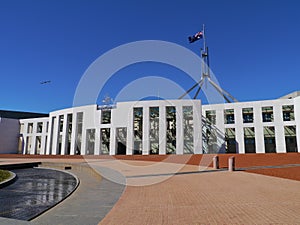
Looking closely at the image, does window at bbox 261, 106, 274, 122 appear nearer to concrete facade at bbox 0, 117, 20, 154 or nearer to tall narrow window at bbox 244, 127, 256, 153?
tall narrow window at bbox 244, 127, 256, 153

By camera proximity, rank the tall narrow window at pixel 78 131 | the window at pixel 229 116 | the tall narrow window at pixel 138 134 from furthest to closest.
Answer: the tall narrow window at pixel 78 131 < the window at pixel 229 116 < the tall narrow window at pixel 138 134

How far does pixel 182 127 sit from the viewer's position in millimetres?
29469

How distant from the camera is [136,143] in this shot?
33.5 meters

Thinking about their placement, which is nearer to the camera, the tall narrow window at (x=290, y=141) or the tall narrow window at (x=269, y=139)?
the tall narrow window at (x=290, y=141)

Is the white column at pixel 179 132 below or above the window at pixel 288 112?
below

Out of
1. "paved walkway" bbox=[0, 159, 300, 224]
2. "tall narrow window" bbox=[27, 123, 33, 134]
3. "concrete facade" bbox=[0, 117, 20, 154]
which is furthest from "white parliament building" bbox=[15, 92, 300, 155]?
"paved walkway" bbox=[0, 159, 300, 224]

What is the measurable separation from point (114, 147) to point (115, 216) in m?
26.9

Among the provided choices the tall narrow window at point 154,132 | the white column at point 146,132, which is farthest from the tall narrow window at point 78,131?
the tall narrow window at point 154,132

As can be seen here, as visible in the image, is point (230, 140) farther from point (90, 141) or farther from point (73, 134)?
point (73, 134)

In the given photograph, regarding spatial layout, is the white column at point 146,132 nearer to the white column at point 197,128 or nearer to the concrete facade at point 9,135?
the white column at point 197,128

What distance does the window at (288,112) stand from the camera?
30.5 meters

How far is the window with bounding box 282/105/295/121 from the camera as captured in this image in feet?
100

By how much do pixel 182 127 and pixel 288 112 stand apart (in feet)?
53.6

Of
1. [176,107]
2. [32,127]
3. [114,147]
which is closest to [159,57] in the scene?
[176,107]
